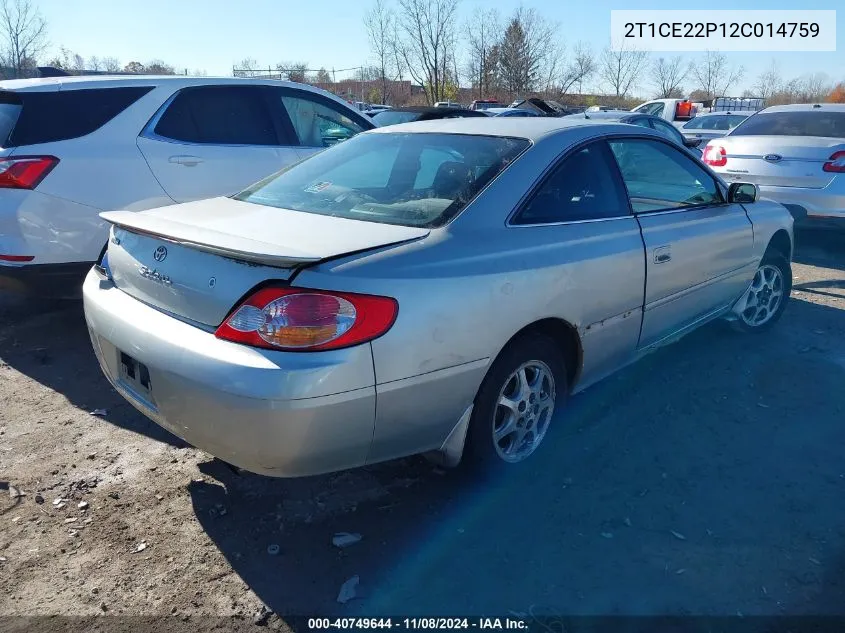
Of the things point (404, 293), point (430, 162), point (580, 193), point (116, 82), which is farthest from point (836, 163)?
point (116, 82)

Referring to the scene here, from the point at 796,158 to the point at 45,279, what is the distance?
23.7 ft

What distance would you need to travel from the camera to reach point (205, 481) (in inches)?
124

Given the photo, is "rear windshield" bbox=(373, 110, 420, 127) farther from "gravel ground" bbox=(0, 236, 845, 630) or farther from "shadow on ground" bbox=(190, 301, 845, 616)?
"shadow on ground" bbox=(190, 301, 845, 616)

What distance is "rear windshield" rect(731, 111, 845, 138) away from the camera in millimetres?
7957

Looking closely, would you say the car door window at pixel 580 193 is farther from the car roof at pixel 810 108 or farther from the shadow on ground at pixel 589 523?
the car roof at pixel 810 108

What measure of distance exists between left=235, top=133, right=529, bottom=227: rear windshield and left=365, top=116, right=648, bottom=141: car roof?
55 mm

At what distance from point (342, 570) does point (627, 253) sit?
2007mm

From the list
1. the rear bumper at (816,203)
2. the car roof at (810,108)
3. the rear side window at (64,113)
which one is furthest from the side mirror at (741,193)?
the car roof at (810,108)

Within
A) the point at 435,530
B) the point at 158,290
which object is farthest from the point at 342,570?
the point at 158,290

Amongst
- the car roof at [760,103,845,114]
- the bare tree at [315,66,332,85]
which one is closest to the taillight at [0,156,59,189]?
the car roof at [760,103,845,114]

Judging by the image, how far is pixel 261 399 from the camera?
224 centimetres

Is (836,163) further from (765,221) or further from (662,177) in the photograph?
(662,177)

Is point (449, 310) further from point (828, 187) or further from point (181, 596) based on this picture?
point (828, 187)

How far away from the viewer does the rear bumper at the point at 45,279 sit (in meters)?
4.36
